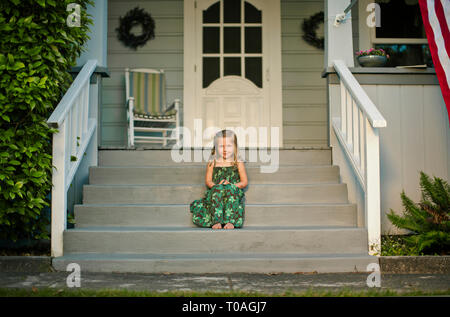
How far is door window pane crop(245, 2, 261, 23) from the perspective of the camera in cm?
603

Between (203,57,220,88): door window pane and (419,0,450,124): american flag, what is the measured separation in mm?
2749

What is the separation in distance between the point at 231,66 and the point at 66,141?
309 centimetres

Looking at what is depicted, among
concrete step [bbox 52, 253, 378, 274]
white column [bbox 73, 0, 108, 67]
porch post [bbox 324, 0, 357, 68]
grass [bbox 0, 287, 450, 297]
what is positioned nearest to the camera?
grass [bbox 0, 287, 450, 297]

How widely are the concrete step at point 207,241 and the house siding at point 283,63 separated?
2736mm

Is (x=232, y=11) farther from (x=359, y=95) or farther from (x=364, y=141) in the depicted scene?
(x=364, y=141)

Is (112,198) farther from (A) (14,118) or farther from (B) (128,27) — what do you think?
(B) (128,27)

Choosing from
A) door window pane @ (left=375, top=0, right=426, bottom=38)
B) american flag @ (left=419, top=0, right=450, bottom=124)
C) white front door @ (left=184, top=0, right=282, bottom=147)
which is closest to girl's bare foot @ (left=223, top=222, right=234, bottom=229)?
american flag @ (left=419, top=0, right=450, bottom=124)

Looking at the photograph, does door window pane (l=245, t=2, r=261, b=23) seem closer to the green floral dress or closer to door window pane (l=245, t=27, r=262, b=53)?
door window pane (l=245, t=27, r=262, b=53)

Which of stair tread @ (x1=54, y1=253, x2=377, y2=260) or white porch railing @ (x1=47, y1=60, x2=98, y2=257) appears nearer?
stair tread @ (x1=54, y1=253, x2=377, y2=260)

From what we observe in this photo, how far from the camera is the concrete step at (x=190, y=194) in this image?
3799mm

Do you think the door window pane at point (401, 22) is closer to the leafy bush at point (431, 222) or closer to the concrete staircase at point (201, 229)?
the concrete staircase at point (201, 229)

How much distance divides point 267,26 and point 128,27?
1.82m

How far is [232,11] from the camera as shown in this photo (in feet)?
19.8
